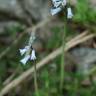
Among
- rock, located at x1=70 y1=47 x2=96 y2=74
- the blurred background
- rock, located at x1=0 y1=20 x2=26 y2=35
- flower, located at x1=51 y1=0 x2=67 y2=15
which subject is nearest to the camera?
flower, located at x1=51 y1=0 x2=67 y2=15

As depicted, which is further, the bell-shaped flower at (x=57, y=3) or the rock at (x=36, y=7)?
the rock at (x=36, y=7)

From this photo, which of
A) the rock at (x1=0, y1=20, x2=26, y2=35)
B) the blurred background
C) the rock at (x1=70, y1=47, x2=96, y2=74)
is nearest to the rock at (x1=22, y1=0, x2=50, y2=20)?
the blurred background

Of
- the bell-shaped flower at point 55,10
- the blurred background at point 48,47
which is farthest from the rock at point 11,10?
the bell-shaped flower at point 55,10

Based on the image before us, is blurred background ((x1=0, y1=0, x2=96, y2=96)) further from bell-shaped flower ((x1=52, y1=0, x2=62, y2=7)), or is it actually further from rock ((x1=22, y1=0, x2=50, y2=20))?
bell-shaped flower ((x1=52, y1=0, x2=62, y2=7))

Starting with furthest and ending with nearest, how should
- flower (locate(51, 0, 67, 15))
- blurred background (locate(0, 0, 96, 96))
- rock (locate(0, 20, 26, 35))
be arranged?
rock (locate(0, 20, 26, 35))
blurred background (locate(0, 0, 96, 96))
flower (locate(51, 0, 67, 15))

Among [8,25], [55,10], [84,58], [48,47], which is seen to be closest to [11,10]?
[8,25]

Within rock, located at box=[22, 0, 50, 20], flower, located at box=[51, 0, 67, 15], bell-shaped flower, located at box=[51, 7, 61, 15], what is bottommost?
rock, located at box=[22, 0, 50, 20]

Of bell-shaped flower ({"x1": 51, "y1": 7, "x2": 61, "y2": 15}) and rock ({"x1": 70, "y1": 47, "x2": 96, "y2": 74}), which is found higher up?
bell-shaped flower ({"x1": 51, "y1": 7, "x2": 61, "y2": 15})

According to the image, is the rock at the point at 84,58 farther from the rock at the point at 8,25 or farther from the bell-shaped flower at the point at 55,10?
the bell-shaped flower at the point at 55,10

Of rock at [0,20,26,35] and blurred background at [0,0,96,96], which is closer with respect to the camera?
blurred background at [0,0,96,96]
